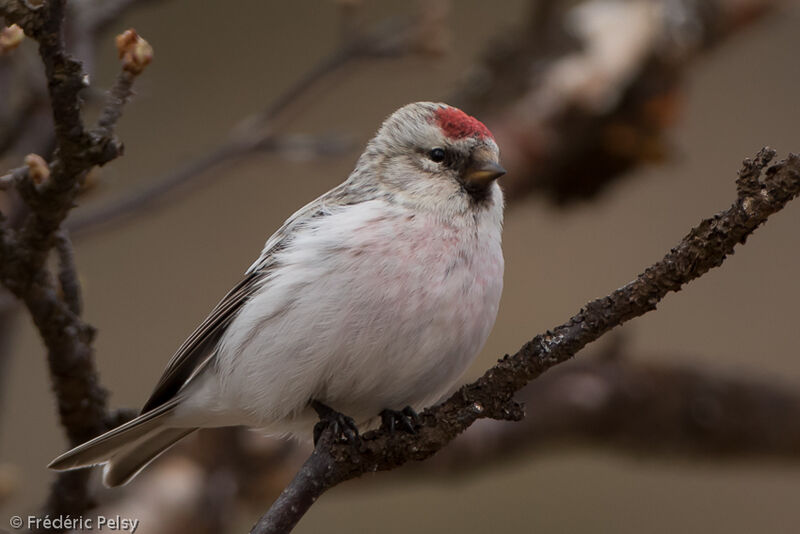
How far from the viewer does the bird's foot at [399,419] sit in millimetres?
1660

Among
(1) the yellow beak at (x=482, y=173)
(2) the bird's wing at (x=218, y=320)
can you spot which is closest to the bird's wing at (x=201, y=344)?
(2) the bird's wing at (x=218, y=320)

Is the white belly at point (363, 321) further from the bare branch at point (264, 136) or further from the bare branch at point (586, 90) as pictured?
the bare branch at point (586, 90)

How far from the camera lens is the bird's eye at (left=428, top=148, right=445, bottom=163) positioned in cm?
189

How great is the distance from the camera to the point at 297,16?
4.00 meters

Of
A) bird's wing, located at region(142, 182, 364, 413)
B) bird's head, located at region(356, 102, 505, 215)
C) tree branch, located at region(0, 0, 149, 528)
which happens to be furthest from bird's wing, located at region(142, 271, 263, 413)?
bird's head, located at region(356, 102, 505, 215)

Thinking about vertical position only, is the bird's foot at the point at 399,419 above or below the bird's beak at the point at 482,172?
below

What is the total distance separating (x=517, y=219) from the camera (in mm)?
3635

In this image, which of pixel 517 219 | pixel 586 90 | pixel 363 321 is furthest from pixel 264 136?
pixel 517 219

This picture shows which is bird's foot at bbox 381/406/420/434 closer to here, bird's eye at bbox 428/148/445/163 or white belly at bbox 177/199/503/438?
white belly at bbox 177/199/503/438

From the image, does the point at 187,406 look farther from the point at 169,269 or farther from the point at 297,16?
the point at 297,16

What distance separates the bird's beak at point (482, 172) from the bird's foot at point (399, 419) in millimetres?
432

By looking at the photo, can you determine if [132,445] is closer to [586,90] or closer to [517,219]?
[586,90]

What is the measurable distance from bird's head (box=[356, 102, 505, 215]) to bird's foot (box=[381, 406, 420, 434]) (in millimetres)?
377

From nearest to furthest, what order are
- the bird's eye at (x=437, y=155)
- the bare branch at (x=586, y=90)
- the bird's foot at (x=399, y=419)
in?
1. the bird's foot at (x=399, y=419)
2. the bird's eye at (x=437, y=155)
3. the bare branch at (x=586, y=90)
